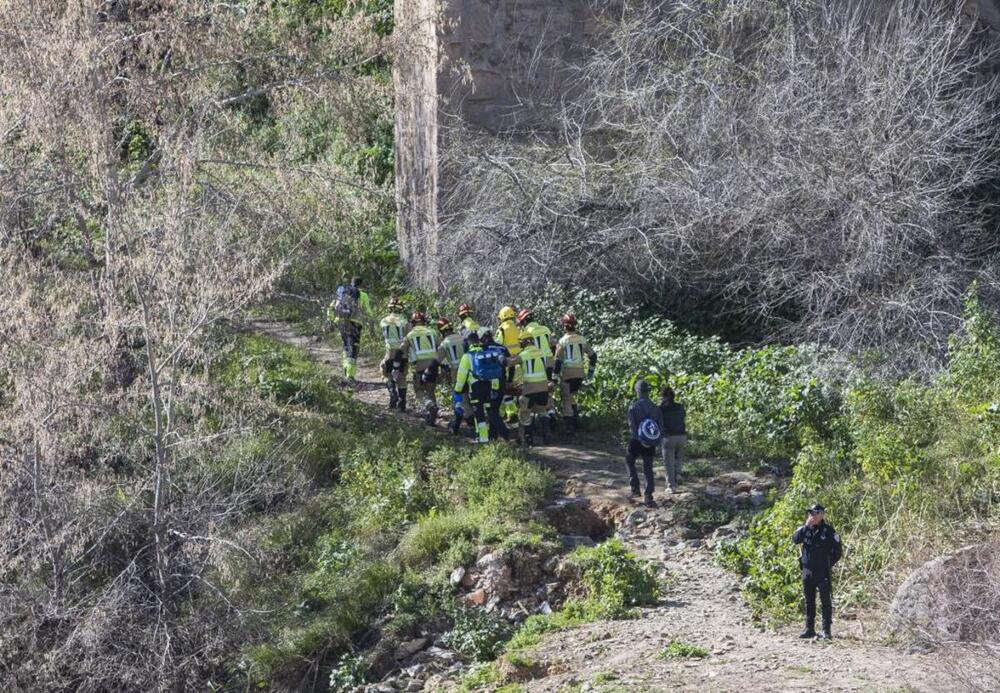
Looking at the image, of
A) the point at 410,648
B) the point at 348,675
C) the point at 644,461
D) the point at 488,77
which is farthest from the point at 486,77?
the point at 348,675

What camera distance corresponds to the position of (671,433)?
634 inches

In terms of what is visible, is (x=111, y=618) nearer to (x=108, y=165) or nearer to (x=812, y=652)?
(x=108, y=165)

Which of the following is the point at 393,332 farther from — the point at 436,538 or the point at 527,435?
the point at 436,538

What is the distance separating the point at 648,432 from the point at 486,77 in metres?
8.86

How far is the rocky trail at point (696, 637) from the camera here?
39.9 feet

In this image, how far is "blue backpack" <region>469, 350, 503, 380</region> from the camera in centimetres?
1755

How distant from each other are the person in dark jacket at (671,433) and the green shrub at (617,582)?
1.66 metres

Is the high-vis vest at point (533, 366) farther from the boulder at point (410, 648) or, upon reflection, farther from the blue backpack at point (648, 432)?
the boulder at point (410, 648)

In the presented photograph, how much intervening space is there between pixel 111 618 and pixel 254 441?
3324mm

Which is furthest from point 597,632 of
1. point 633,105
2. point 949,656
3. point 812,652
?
point 633,105

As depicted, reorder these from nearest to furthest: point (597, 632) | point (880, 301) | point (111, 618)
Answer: point (597, 632), point (111, 618), point (880, 301)

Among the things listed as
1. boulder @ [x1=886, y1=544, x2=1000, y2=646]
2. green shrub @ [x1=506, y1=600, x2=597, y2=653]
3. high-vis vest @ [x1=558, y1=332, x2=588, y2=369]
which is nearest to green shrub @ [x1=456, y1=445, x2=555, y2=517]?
high-vis vest @ [x1=558, y1=332, x2=588, y2=369]

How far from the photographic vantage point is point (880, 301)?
19266mm

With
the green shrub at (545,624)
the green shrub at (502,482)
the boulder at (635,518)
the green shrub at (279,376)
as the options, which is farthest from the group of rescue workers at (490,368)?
the green shrub at (545,624)
